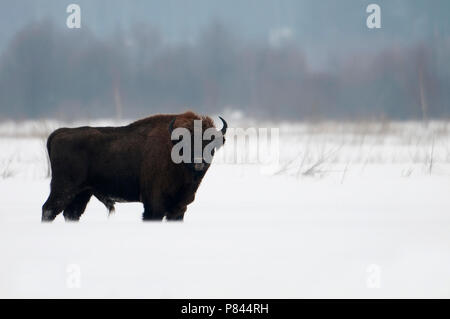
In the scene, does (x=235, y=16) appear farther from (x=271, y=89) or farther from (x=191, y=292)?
(x=191, y=292)

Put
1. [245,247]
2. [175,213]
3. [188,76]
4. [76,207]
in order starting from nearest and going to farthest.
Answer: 1. [245,247]
2. [175,213]
3. [76,207]
4. [188,76]

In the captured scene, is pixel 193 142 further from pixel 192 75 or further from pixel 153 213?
pixel 192 75

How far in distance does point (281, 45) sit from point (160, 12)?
39.5ft

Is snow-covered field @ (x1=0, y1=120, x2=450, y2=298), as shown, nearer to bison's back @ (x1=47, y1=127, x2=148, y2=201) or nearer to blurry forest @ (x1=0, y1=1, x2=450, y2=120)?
bison's back @ (x1=47, y1=127, x2=148, y2=201)

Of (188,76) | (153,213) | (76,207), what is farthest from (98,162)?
(188,76)

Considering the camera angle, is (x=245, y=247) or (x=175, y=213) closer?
(x=245, y=247)

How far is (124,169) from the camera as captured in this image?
19.4 feet

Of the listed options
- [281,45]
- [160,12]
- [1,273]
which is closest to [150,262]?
[1,273]

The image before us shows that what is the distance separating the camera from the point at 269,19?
4528 centimetres

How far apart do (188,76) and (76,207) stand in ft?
95.9

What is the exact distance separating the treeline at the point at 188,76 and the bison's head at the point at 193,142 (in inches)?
1010

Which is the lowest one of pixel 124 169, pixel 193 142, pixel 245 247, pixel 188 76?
pixel 245 247

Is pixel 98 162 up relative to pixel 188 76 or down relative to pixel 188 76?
down

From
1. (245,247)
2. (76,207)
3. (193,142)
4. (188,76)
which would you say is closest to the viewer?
(245,247)
